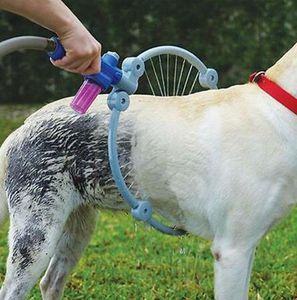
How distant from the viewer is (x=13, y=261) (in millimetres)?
3832

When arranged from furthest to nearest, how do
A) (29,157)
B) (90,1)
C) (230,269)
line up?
(90,1)
(29,157)
(230,269)

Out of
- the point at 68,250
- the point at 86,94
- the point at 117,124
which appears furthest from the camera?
the point at 68,250

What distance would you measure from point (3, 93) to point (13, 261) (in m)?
10.0

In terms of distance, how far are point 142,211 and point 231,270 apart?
0.47 metres

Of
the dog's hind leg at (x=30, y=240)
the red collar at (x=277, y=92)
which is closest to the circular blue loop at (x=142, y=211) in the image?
the dog's hind leg at (x=30, y=240)

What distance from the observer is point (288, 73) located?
12.3 feet

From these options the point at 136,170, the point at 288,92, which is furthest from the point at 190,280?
the point at 288,92

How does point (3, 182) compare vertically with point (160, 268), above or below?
above

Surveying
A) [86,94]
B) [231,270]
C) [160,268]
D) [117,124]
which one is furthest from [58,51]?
[160,268]

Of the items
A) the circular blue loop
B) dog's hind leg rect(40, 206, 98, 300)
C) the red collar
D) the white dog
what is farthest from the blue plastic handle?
dog's hind leg rect(40, 206, 98, 300)

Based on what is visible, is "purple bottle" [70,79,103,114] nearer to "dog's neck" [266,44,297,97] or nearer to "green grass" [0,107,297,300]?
"dog's neck" [266,44,297,97]

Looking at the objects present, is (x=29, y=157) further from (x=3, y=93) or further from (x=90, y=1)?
(x=3, y=93)

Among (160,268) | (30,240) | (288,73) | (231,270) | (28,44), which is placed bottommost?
(160,268)

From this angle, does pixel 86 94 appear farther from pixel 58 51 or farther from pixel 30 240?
pixel 30 240
